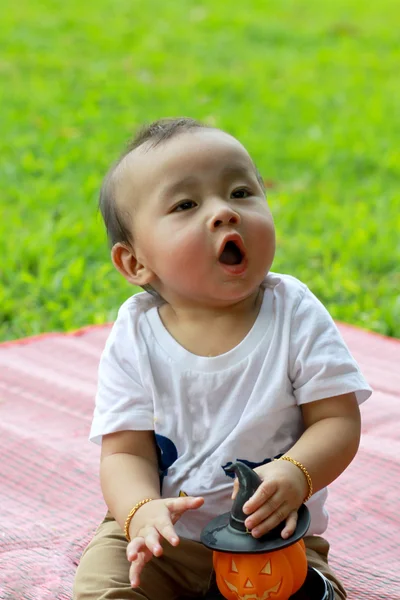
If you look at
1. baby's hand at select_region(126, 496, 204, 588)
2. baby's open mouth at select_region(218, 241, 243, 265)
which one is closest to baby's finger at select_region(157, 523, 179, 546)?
baby's hand at select_region(126, 496, 204, 588)

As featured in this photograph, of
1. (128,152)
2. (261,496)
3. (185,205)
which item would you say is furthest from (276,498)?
(128,152)

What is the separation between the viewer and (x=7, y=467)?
111 inches

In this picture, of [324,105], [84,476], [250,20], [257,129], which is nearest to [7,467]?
[84,476]

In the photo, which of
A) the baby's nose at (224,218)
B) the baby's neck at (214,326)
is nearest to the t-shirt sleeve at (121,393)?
the baby's neck at (214,326)

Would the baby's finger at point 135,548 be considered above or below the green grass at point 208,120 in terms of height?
above

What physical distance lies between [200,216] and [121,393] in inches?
15.8

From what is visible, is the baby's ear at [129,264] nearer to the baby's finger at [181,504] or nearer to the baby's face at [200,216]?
the baby's face at [200,216]

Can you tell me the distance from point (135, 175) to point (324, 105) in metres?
4.98

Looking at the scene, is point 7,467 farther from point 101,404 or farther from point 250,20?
point 250,20

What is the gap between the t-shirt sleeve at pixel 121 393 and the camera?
2.03 metres

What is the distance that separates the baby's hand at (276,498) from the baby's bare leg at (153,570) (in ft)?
0.97

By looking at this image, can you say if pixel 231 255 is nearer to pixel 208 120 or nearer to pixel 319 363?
pixel 319 363

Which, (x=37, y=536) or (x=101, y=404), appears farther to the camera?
(x=37, y=536)

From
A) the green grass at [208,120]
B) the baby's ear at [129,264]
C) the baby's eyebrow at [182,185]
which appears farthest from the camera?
the green grass at [208,120]
